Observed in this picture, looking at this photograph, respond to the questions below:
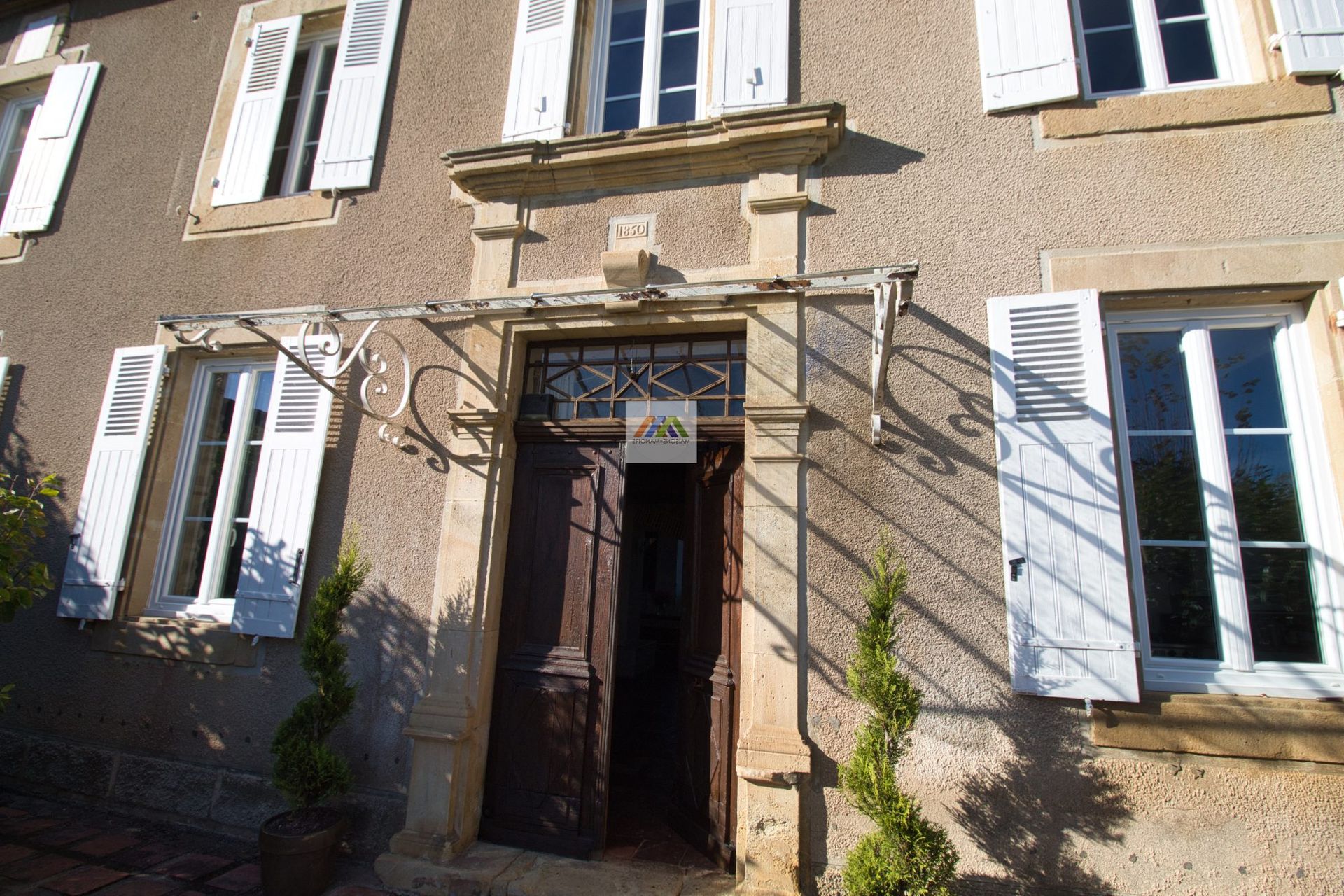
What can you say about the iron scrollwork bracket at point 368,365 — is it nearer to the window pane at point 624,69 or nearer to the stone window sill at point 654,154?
the stone window sill at point 654,154

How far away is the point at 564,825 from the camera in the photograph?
3318mm

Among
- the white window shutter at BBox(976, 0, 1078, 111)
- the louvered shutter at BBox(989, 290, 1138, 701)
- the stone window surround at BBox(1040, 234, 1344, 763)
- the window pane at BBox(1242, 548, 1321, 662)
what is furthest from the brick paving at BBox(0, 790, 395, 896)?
the white window shutter at BBox(976, 0, 1078, 111)

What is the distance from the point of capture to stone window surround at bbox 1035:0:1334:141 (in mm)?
3186

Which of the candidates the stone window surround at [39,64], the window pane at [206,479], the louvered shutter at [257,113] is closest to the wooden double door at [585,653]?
the window pane at [206,479]

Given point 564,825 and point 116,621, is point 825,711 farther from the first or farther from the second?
point 116,621

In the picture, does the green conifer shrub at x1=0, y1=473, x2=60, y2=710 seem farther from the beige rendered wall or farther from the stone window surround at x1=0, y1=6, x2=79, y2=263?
the stone window surround at x1=0, y1=6, x2=79, y2=263

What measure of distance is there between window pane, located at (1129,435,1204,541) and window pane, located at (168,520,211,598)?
5.40 m

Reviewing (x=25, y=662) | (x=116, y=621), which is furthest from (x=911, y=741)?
(x=25, y=662)

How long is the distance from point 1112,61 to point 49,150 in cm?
759

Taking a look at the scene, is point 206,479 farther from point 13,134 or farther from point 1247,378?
point 1247,378

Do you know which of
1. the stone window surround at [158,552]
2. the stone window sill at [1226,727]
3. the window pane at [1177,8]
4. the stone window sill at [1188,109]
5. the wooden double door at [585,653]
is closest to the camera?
the stone window sill at [1226,727]

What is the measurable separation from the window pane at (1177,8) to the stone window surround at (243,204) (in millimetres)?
5087

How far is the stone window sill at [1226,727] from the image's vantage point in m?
2.60

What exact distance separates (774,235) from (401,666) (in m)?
3.11
